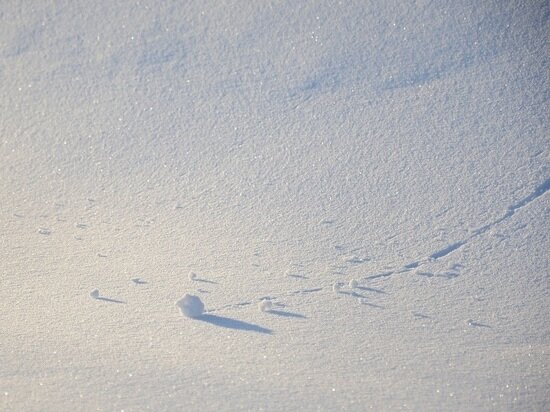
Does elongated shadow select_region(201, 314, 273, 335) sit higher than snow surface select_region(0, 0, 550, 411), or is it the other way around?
snow surface select_region(0, 0, 550, 411)

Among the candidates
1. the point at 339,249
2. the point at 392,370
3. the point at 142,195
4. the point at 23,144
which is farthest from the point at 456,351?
the point at 23,144

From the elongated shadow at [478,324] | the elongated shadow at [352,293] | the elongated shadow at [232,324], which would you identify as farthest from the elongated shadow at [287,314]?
the elongated shadow at [478,324]

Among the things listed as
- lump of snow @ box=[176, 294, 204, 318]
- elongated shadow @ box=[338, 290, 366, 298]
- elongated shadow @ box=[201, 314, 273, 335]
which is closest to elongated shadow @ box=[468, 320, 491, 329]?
elongated shadow @ box=[338, 290, 366, 298]

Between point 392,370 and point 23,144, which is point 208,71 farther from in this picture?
point 392,370

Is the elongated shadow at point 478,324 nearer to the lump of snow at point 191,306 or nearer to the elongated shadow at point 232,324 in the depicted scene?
the elongated shadow at point 232,324

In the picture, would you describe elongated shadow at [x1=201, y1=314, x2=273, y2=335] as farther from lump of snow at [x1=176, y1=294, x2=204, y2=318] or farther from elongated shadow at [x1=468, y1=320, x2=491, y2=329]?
elongated shadow at [x1=468, y1=320, x2=491, y2=329]

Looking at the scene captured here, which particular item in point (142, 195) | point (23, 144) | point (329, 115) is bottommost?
point (142, 195)

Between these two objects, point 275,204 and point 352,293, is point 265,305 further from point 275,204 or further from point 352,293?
point 275,204
